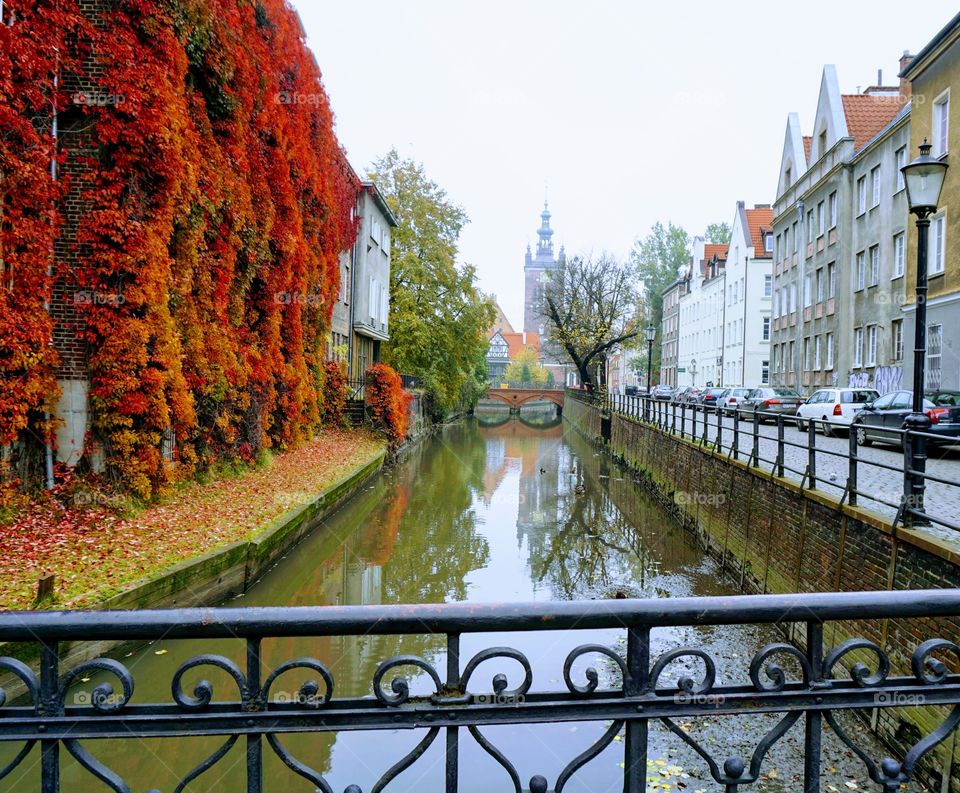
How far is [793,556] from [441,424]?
40309 millimetres

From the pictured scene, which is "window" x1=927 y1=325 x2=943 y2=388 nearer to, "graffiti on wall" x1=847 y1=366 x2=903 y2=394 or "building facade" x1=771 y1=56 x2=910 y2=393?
"graffiti on wall" x1=847 y1=366 x2=903 y2=394

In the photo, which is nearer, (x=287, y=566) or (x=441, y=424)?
(x=287, y=566)

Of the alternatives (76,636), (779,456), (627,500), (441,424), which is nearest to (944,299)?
(627,500)

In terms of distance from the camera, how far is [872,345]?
29.1m

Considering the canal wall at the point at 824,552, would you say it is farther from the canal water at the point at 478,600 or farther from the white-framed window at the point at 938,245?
the white-framed window at the point at 938,245

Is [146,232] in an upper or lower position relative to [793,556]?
upper

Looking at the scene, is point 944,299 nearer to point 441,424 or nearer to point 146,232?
point 146,232

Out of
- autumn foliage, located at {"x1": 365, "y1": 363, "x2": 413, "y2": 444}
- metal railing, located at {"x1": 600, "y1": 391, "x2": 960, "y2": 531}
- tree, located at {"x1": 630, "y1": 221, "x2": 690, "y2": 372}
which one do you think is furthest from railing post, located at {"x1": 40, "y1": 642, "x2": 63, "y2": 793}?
tree, located at {"x1": 630, "y1": 221, "x2": 690, "y2": 372}

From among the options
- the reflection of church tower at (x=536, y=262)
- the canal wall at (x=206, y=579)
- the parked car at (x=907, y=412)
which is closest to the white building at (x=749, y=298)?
the parked car at (x=907, y=412)

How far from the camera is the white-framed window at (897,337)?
2683 centimetres

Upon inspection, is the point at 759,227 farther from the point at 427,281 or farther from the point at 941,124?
the point at 941,124

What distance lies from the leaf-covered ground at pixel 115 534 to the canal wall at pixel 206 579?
0.67 feet

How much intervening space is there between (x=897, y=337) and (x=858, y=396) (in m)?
6.60

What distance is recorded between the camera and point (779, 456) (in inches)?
442
